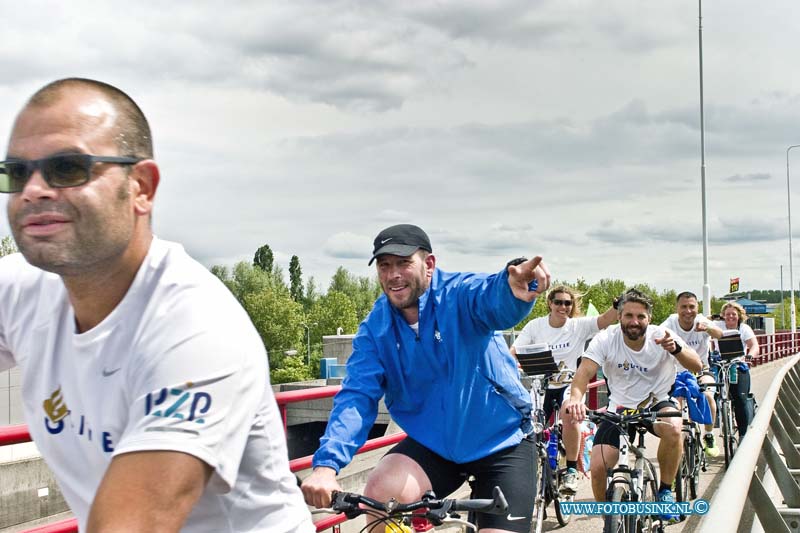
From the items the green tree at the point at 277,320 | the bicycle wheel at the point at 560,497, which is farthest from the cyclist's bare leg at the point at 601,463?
the green tree at the point at 277,320

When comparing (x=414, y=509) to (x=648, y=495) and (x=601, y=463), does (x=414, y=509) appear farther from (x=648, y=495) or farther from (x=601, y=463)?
(x=601, y=463)

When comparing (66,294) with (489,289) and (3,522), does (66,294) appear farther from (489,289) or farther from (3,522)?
(3,522)

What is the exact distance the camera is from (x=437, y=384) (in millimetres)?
4035

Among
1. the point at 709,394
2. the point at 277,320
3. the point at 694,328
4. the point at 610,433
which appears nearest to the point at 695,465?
the point at 694,328

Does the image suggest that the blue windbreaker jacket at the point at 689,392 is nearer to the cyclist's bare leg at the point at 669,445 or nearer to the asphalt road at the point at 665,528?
the asphalt road at the point at 665,528

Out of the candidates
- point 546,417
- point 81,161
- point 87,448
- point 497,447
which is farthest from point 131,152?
point 546,417

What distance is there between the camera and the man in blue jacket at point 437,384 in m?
3.87

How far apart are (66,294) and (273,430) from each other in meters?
0.58

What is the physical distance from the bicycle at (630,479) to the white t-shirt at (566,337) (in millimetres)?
3088

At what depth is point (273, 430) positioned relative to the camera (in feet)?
6.05

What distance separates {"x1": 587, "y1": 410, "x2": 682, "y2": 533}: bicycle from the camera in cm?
609

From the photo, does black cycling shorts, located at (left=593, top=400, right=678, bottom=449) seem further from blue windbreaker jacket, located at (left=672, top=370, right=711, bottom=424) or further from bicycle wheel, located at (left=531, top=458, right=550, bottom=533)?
blue windbreaker jacket, located at (left=672, top=370, right=711, bottom=424)

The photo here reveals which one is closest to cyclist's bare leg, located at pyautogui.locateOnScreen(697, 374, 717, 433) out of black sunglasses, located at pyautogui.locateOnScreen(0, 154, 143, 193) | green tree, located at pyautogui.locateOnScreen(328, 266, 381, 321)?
black sunglasses, located at pyautogui.locateOnScreen(0, 154, 143, 193)

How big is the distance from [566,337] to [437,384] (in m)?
6.34
